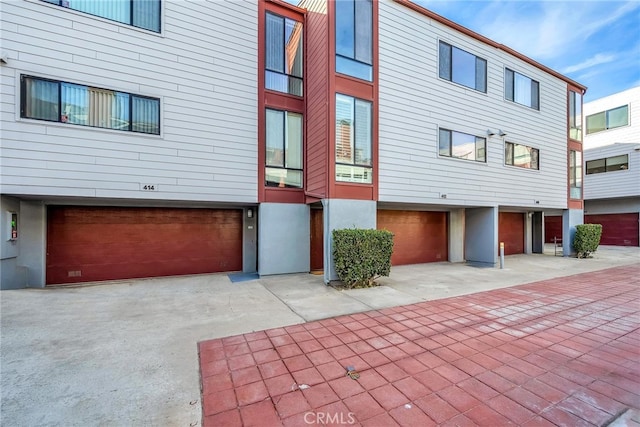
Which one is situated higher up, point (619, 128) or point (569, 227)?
point (619, 128)

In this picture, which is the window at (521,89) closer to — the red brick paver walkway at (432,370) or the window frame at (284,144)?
the window frame at (284,144)

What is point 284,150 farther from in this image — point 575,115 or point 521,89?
point 575,115

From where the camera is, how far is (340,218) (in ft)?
23.3

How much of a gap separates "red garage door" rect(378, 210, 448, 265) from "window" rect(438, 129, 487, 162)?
254 centimetres

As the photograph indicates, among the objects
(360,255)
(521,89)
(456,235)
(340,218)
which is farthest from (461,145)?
(360,255)

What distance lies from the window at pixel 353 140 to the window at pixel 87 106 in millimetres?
4745

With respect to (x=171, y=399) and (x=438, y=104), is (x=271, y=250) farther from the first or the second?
(x=438, y=104)

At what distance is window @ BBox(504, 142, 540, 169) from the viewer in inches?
421

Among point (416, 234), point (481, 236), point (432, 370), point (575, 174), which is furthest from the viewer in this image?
point (575, 174)

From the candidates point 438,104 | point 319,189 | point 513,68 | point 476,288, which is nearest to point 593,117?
point 513,68

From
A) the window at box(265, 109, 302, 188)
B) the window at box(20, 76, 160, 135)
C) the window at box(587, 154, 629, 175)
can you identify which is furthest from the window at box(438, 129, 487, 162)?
the window at box(587, 154, 629, 175)

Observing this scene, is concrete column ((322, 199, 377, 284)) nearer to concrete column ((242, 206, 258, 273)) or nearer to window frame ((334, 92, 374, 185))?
window frame ((334, 92, 374, 185))

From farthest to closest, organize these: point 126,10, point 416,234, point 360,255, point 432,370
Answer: point 416,234, point 126,10, point 360,255, point 432,370

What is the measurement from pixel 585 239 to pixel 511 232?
2.63m
